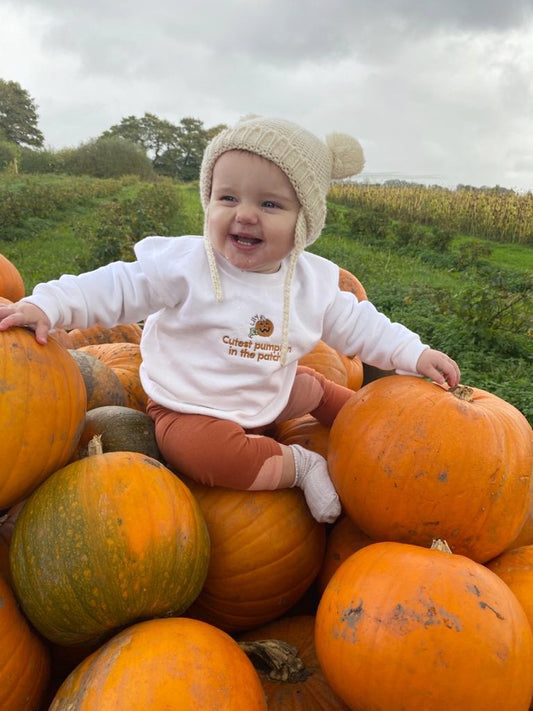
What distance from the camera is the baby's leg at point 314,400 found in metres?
2.15

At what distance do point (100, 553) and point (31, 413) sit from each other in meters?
0.38

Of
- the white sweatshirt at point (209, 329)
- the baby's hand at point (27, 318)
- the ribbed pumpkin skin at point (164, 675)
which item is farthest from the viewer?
the white sweatshirt at point (209, 329)

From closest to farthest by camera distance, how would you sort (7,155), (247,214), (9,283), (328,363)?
(247,214) < (9,283) < (328,363) < (7,155)

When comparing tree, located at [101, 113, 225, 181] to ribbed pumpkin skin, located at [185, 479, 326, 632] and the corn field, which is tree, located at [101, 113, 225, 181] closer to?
the corn field

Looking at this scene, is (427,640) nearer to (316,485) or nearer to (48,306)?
(316,485)

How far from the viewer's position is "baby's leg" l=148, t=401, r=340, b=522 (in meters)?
1.69

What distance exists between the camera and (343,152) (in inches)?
81.2

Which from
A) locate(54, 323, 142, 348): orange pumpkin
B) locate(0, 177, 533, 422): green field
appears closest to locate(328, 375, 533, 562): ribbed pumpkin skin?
locate(54, 323, 142, 348): orange pumpkin

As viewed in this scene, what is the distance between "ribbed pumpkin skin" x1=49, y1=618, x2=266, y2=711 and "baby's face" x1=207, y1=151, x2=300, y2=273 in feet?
3.79

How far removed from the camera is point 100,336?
3023 millimetres

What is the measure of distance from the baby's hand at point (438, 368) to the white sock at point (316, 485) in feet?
1.47

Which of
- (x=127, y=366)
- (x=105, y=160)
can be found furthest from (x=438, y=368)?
(x=105, y=160)

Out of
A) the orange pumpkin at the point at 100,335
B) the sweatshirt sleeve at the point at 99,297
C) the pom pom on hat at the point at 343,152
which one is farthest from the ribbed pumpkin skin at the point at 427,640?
the orange pumpkin at the point at 100,335

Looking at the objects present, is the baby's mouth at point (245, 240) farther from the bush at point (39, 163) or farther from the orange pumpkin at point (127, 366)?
the bush at point (39, 163)
